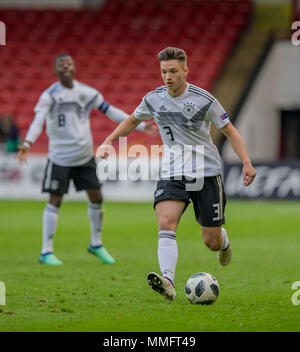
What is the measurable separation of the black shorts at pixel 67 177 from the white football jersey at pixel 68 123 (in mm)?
66

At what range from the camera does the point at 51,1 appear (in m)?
27.4

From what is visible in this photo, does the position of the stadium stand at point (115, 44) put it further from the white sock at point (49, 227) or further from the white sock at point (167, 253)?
the white sock at point (167, 253)

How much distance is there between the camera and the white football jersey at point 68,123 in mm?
9641

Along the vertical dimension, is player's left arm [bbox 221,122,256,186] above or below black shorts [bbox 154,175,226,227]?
above

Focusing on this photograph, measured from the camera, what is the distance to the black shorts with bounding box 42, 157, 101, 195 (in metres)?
9.59

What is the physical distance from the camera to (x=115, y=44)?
25031 mm

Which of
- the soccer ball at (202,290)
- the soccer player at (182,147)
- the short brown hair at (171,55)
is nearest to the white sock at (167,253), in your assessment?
the soccer player at (182,147)

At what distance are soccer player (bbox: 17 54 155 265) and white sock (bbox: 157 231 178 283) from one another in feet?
9.33

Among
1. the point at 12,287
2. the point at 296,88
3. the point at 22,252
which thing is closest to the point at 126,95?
the point at 296,88

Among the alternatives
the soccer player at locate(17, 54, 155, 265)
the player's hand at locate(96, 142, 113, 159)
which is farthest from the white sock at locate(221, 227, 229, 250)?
the soccer player at locate(17, 54, 155, 265)

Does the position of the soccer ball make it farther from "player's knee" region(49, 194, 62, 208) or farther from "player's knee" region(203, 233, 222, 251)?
"player's knee" region(49, 194, 62, 208)

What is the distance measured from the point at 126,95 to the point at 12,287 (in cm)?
1542
